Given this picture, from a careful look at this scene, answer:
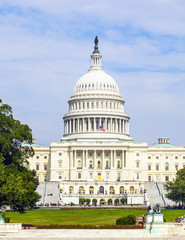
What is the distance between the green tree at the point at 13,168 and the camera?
81.8 meters

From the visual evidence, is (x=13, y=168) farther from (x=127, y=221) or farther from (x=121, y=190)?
(x=121, y=190)

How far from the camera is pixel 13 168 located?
87062mm

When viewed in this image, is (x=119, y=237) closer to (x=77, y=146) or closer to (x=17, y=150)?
(x=17, y=150)

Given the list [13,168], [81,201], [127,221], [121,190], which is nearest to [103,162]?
[121,190]

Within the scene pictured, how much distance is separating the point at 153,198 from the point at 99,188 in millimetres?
20736

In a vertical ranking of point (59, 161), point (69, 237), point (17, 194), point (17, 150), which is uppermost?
point (59, 161)

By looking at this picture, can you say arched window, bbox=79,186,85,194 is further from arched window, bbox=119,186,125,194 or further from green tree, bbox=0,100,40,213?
green tree, bbox=0,100,40,213

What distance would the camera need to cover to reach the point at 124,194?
15600 centimetres

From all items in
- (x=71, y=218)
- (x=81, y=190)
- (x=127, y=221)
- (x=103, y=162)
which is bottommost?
(x=127, y=221)

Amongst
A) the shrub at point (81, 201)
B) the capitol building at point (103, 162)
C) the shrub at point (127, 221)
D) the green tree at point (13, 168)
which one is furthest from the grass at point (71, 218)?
the capitol building at point (103, 162)

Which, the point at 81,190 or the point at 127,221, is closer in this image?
the point at 127,221

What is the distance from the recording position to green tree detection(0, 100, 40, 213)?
8181 cm

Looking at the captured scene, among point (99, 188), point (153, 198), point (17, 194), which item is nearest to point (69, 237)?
point (17, 194)

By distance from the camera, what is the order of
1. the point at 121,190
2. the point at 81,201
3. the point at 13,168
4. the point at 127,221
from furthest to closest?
the point at 121,190, the point at 81,201, the point at 13,168, the point at 127,221
